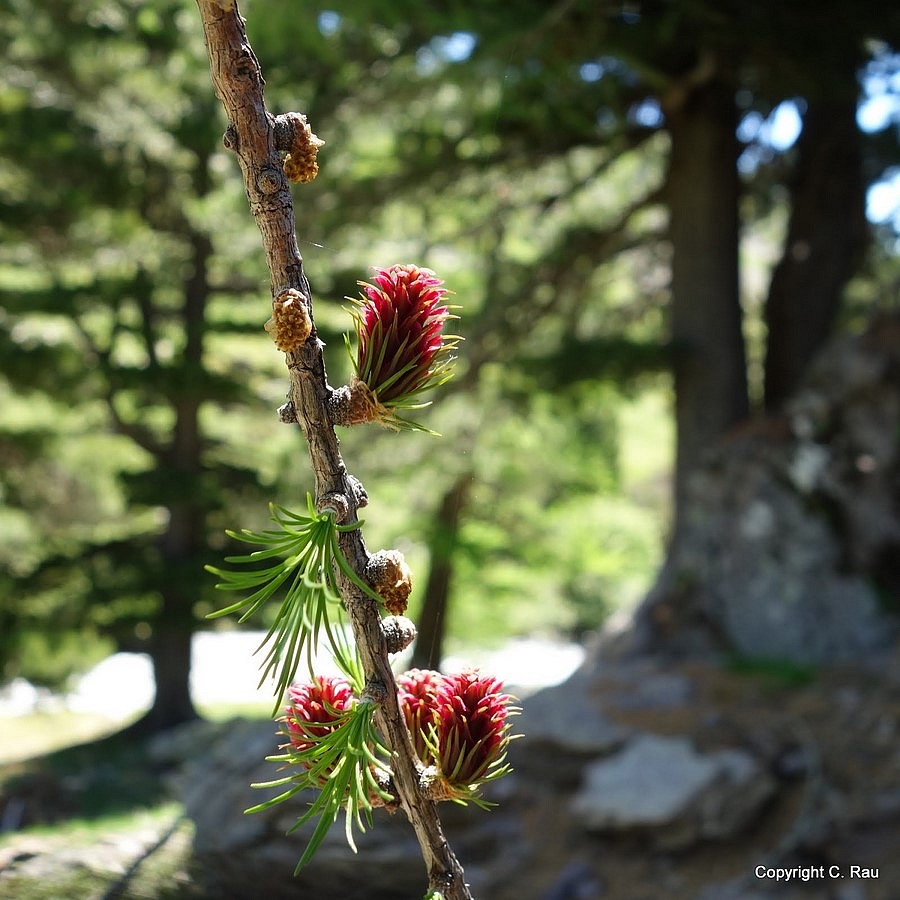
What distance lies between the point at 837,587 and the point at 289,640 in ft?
17.9

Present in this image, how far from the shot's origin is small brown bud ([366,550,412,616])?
0.81 meters

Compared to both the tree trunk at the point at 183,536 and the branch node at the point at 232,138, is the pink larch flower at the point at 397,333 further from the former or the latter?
the tree trunk at the point at 183,536

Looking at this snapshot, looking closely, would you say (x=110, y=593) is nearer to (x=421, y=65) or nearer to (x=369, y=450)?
(x=369, y=450)

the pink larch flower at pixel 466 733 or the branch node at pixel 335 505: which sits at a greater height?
the branch node at pixel 335 505

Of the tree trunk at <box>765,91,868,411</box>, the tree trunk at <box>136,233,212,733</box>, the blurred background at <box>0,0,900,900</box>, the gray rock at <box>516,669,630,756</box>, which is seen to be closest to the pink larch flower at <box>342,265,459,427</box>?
the gray rock at <box>516,669,630,756</box>

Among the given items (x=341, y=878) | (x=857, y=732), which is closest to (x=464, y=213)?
(x=857, y=732)

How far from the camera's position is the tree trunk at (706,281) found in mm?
6527

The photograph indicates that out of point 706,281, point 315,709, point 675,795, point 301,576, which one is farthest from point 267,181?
point 706,281

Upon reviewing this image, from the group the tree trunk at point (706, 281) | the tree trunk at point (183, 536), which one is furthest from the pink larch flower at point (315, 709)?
the tree trunk at point (183, 536)

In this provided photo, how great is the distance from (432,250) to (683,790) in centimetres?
345

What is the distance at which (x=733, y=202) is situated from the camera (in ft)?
21.9

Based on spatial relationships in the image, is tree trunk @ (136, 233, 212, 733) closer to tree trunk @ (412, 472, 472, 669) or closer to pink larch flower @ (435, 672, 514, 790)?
tree trunk @ (412, 472, 472, 669)

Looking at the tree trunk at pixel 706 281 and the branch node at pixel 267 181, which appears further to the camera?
the tree trunk at pixel 706 281

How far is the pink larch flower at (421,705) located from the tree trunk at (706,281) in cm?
572
